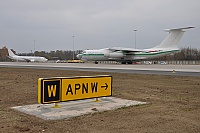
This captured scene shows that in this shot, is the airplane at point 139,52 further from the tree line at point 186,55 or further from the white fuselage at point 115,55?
the tree line at point 186,55

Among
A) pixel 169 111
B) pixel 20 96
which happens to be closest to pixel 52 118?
pixel 169 111

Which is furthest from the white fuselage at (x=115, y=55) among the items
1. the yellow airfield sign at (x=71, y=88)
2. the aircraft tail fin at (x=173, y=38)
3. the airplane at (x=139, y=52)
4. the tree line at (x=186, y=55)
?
the yellow airfield sign at (x=71, y=88)

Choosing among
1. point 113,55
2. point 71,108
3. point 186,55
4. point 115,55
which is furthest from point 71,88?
point 186,55

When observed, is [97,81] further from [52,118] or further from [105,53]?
[105,53]

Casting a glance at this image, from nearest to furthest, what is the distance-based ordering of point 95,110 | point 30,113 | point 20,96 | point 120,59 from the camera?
point 30,113
point 95,110
point 20,96
point 120,59

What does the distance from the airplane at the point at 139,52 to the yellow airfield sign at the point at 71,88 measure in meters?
47.4

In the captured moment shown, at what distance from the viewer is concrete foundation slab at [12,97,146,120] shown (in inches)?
290

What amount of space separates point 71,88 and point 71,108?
0.64 m

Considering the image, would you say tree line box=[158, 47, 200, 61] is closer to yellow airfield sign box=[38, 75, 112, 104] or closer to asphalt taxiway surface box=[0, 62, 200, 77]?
asphalt taxiway surface box=[0, 62, 200, 77]

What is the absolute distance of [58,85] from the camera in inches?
318

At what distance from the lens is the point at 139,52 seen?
57062mm

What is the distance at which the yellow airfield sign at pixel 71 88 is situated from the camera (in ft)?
25.3

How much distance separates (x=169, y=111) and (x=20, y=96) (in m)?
6.17

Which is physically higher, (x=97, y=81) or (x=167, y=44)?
(x=167, y=44)
